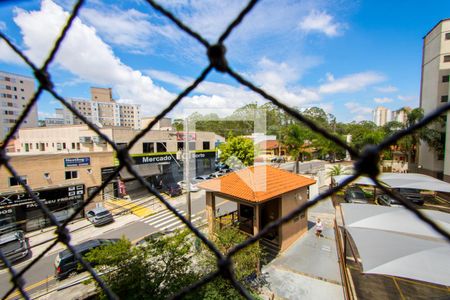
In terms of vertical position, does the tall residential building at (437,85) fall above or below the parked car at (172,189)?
above

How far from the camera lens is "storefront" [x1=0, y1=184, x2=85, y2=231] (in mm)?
10836

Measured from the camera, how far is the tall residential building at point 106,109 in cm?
4434

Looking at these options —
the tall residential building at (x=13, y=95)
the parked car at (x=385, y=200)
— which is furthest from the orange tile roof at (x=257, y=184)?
the tall residential building at (x=13, y=95)

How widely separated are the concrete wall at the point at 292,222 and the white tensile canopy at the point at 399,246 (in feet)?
6.41

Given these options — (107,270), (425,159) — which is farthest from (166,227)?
(425,159)

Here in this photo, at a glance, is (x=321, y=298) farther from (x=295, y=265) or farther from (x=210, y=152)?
(x=210, y=152)

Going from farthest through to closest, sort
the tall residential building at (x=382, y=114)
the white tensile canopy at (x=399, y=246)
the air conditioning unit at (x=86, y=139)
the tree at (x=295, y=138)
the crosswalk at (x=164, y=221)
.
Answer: the tall residential building at (x=382, y=114), the tree at (x=295, y=138), the air conditioning unit at (x=86, y=139), the crosswalk at (x=164, y=221), the white tensile canopy at (x=399, y=246)

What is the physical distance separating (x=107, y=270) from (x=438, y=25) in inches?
1053

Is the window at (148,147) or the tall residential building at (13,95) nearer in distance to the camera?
the window at (148,147)

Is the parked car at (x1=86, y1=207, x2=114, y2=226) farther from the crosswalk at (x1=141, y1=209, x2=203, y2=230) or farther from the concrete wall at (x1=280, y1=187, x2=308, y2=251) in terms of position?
the concrete wall at (x1=280, y1=187, x2=308, y2=251)

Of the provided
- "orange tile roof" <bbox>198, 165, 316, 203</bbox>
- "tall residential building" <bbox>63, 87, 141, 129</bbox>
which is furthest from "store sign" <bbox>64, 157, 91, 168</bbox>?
→ "tall residential building" <bbox>63, 87, 141, 129</bbox>

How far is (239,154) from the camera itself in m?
16.6

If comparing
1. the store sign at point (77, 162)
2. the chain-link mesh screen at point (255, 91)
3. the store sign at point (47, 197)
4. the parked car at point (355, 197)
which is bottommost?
the parked car at point (355, 197)

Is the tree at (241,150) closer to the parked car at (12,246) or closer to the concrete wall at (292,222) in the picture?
the concrete wall at (292,222)
